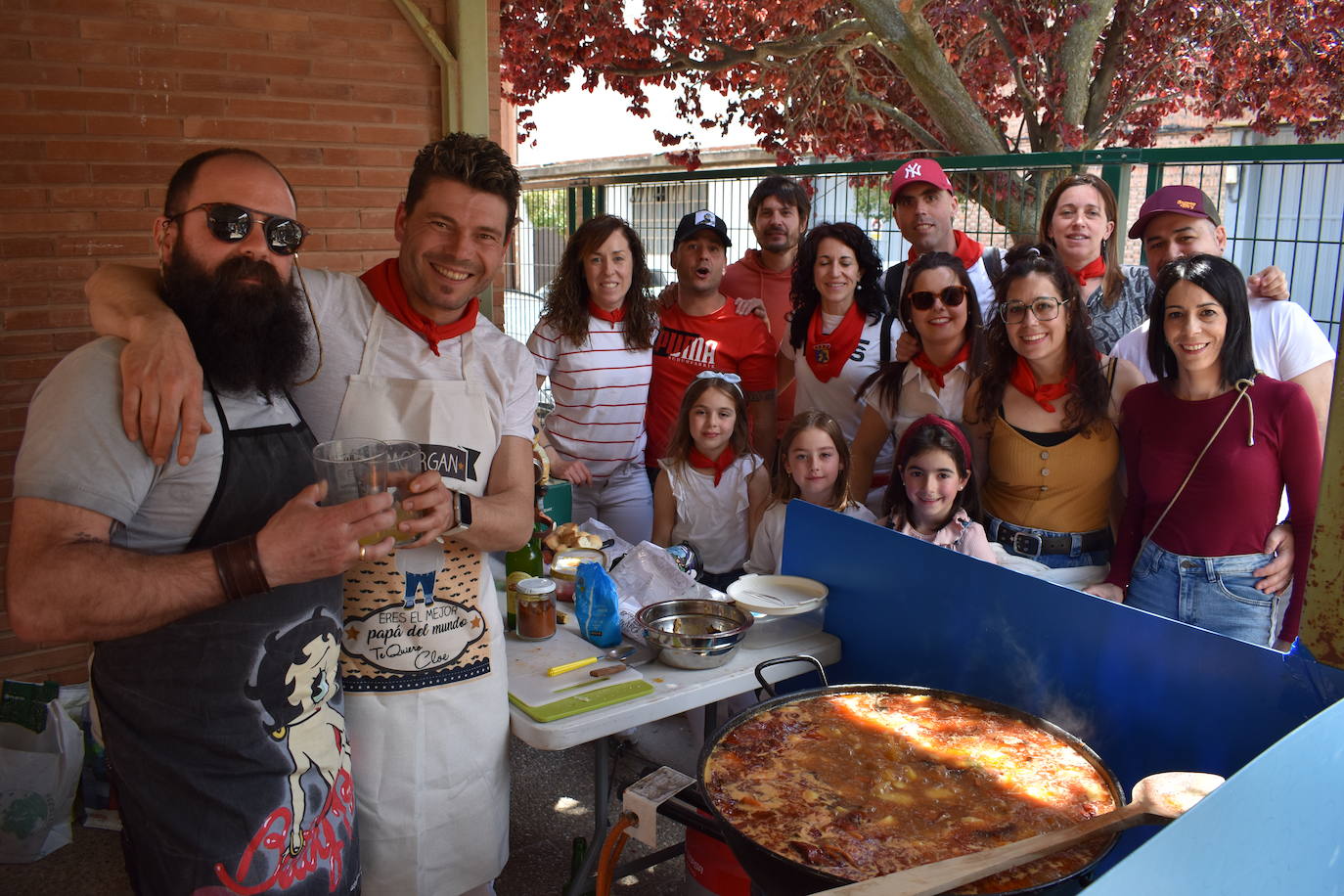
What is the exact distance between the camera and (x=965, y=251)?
446cm

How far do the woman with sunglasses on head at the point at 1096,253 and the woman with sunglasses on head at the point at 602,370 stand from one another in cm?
180

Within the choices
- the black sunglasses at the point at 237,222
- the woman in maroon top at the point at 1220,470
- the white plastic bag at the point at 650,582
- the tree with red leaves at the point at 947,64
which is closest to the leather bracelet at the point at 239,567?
the black sunglasses at the point at 237,222

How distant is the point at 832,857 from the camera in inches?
72.9

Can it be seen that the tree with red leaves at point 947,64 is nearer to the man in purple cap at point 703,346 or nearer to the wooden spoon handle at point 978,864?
the man in purple cap at point 703,346

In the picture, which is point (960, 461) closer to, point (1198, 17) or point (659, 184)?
point (659, 184)

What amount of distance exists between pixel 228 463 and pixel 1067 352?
8.82 ft

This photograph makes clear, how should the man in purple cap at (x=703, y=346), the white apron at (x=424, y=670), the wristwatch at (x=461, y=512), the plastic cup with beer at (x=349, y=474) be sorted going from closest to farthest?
the plastic cup with beer at (x=349, y=474) → the wristwatch at (x=461, y=512) → the white apron at (x=424, y=670) → the man in purple cap at (x=703, y=346)

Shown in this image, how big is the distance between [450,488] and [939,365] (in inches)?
86.8

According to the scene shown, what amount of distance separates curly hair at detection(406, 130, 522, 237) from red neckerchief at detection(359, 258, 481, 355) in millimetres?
179

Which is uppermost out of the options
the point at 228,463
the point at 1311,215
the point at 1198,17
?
the point at 1198,17

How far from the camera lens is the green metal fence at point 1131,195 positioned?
4.32 m

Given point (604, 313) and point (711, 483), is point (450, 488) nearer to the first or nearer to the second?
point (711, 483)

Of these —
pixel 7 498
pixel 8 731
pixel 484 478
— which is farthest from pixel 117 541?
pixel 7 498

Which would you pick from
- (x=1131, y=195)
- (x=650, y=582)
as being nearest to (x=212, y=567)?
(x=650, y=582)
